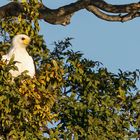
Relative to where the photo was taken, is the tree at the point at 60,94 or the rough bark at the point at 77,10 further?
the rough bark at the point at 77,10

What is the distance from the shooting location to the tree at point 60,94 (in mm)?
11859

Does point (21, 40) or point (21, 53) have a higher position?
point (21, 40)

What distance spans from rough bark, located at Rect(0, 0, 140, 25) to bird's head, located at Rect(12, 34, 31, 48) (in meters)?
0.99

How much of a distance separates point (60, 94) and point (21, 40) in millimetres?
1459

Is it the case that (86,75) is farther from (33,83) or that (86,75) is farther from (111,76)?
(33,83)

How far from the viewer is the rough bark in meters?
15.3

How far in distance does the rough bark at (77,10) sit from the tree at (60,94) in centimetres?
2

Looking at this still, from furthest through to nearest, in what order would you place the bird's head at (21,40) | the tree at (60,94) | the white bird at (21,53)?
the bird's head at (21,40)
the white bird at (21,53)
the tree at (60,94)

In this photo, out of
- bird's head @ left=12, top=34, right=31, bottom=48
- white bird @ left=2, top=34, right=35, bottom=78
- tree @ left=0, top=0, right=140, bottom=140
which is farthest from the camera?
bird's head @ left=12, top=34, right=31, bottom=48

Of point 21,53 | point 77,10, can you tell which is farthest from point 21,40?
point 77,10

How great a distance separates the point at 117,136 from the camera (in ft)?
42.9

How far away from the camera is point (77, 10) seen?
50.6 ft

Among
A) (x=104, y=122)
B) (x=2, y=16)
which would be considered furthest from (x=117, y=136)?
(x=2, y=16)

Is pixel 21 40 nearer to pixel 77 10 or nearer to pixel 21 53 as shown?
pixel 21 53
